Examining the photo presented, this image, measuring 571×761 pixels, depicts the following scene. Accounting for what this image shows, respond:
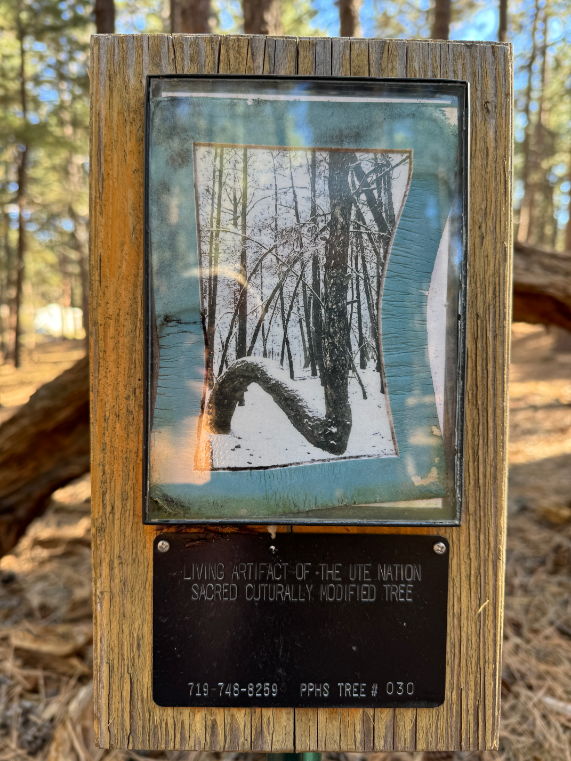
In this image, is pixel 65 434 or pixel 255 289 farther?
pixel 65 434

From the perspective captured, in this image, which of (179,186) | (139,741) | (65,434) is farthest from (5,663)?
(179,186)

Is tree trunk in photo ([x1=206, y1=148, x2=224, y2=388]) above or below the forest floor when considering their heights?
above

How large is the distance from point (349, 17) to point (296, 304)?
492cm

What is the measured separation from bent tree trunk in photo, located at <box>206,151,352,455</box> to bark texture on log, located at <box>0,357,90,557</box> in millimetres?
2129

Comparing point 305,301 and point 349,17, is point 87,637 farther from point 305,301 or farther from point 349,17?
point 349,17

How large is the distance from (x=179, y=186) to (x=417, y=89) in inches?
22.8

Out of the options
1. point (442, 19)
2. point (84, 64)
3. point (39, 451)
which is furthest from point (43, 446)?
point (84, 64)

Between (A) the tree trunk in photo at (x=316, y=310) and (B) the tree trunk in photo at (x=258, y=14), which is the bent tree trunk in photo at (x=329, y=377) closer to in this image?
(A) the tree trunk in photo at (x=316, y=310)

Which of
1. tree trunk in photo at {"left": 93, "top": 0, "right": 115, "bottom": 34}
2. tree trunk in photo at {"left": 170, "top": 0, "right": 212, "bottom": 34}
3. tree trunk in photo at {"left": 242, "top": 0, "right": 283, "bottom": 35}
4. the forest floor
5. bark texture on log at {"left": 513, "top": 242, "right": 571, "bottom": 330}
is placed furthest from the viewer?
tree trunk in photo at {"left": 93, "top": 0, "right": 115, "bottom": 34}

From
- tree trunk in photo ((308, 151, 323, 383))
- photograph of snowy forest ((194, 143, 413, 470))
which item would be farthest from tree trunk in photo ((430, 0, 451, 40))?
tree trunk in photo ((308, 151, 323, 383))

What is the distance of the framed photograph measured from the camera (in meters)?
1.04

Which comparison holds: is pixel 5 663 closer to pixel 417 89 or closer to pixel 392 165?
pixel 392 165

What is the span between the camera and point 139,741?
1.12 m

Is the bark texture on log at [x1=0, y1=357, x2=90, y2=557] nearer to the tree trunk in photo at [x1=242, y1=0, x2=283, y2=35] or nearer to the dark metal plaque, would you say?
the dark metal plaque
